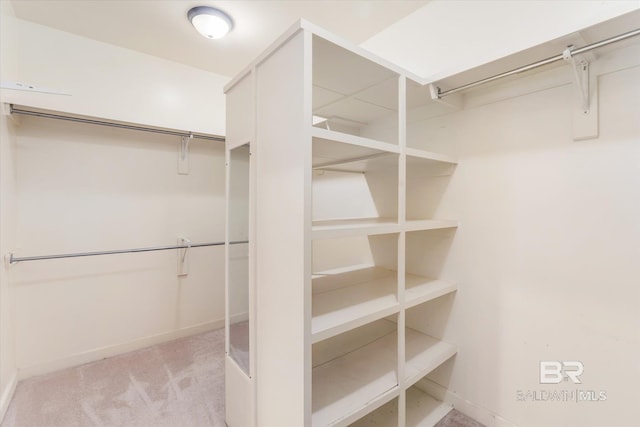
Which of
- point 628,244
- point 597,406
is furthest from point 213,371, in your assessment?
point 628,244

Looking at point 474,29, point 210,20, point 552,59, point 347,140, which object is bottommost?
point 347,140

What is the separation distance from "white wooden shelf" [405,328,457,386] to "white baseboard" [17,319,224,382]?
84.7 inches

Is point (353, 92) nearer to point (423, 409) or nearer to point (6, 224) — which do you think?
point (423, 409)

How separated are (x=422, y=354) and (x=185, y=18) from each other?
2944 mm

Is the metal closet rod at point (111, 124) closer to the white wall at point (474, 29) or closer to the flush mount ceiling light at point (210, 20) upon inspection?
the flush mount ceiling light at point (210, 20)

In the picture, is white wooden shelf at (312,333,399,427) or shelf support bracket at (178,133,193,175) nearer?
white wooden shelf at (312,333,399,427)

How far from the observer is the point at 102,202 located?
238cm

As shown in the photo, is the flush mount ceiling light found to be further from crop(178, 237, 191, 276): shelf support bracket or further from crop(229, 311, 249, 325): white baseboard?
crop(229, 311, 249, 325): white baseboard

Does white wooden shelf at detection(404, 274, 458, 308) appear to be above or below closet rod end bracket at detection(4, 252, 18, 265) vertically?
below

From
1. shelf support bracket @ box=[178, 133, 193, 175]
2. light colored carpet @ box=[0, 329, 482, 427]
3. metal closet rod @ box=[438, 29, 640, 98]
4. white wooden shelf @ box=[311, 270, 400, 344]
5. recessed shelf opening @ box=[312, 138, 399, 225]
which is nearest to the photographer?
metal closet rod @ box=[438, 29, 640, 98]

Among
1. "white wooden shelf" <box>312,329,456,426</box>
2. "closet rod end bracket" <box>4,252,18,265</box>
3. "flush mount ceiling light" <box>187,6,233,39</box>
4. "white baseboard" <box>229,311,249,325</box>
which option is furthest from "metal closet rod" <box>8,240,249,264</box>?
"flush mount ceiling light" <box>187,6,233,39</box>

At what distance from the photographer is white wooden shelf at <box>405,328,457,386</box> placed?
146 centimetres

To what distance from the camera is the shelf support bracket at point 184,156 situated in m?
2.74

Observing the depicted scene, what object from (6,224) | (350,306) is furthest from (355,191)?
(6,224)
